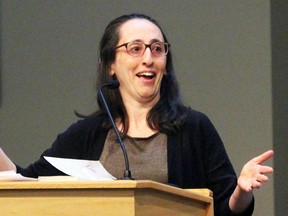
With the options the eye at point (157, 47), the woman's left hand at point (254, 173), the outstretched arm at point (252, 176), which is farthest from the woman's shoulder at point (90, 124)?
the woman's left hand at point (254, 173)

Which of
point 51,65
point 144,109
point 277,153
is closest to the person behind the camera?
point 144,109

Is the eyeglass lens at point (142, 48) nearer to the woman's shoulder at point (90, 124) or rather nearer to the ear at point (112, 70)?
the ear at point (112, 70)

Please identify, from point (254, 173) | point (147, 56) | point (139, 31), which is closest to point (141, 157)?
point (147, 56)

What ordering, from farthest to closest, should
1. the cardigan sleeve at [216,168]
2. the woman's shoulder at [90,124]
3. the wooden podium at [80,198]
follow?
the woman's shoulder at [90,124] < the cardigan sleeve at [216,168] < the wooden podium at [80,198]

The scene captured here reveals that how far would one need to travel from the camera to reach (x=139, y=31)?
2.82 metres

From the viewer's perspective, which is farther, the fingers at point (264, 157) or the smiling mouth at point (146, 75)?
the smiling mouth at point (146, 75)

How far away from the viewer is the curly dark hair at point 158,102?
275 centimetres

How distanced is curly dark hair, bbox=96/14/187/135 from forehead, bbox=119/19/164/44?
0.10ft

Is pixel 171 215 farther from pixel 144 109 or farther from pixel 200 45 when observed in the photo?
pixel 200 45

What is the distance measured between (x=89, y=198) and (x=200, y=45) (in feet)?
7.59

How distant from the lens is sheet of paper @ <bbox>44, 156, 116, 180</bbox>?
77.0 inches

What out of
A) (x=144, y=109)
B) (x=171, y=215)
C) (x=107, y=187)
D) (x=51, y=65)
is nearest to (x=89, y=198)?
(x=107, y=187)

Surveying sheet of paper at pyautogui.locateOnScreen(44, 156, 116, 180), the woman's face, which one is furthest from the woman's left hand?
the woman's face

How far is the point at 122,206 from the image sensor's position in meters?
1.71
